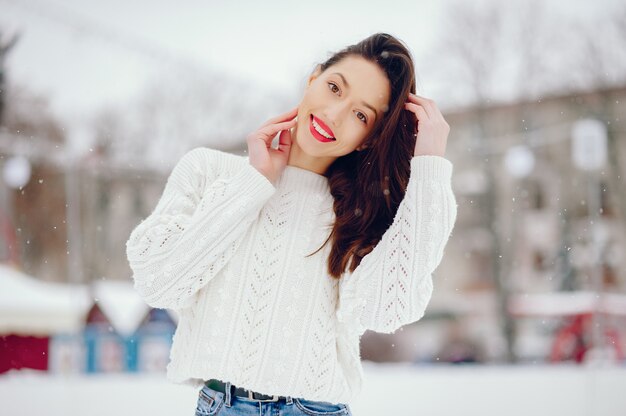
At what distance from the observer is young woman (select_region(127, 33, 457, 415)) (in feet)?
4.38

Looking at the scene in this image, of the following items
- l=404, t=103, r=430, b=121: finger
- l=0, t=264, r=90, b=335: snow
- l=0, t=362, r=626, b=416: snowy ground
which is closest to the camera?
l=404, t=103, r=430, b=121: finger

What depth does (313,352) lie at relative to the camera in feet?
4.48

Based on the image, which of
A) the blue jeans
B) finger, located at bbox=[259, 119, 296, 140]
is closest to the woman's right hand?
finger, located at bbox=[259, 119, 296, 140]

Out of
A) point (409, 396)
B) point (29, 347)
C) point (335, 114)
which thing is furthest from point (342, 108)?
point (29, 347)

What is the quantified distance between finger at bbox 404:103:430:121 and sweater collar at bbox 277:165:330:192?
0.24 metres

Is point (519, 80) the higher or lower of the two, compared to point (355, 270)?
higher

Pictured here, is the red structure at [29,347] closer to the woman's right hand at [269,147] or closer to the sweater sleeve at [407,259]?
the woman's right hand at [269,147]

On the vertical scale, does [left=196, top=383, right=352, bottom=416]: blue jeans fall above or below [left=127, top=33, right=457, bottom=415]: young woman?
below

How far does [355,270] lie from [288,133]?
1.09 feet

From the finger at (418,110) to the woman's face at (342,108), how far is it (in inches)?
2.0

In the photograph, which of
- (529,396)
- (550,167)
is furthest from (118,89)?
(550,167)

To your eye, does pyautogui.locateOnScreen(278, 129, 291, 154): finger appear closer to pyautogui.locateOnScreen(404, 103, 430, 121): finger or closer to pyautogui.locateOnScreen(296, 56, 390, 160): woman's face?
pyautogui.locateOnScreen(296, 56, 390, 160): woman's face

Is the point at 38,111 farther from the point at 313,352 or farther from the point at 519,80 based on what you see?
the point at 519,80

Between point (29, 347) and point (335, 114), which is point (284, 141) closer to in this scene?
point (335, 114)
